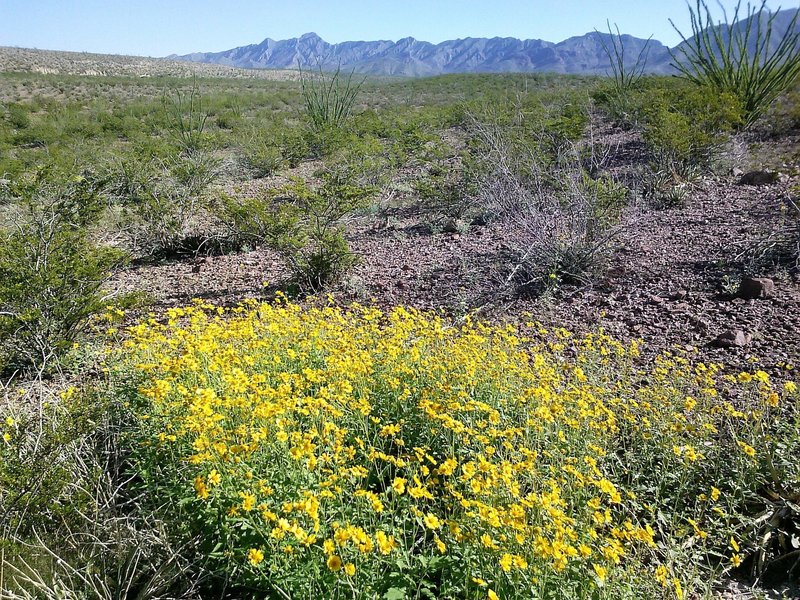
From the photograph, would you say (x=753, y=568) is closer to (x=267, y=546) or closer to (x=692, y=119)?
(x=267, y=546)

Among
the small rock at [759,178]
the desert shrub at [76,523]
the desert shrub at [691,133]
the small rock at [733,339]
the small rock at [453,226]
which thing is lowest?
the desert shrub at [76,523]

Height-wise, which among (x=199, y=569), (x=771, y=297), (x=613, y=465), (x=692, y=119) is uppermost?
(x=692, y=119)

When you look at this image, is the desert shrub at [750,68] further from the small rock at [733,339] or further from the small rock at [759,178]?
the small rock at [733,339]

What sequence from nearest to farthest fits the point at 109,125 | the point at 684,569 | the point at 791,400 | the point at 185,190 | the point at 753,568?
the point at 684,569 → the point at 753,568 → the point at 791,400 → the point at 185,190 → the point at 109,125

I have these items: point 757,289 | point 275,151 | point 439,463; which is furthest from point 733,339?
point 275,151

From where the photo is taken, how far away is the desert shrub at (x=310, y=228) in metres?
5.85

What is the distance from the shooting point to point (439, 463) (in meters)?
2.91

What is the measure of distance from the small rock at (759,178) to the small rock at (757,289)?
3.73m

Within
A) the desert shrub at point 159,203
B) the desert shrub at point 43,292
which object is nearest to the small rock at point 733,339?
the desert shrub at point 43,292

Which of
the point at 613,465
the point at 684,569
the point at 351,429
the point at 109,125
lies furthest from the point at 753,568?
the point at 109,125

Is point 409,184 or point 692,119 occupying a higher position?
point 692,119

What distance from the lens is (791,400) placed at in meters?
3.46

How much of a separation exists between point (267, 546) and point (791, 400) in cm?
321

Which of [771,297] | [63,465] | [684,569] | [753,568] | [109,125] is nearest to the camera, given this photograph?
[684,569]
